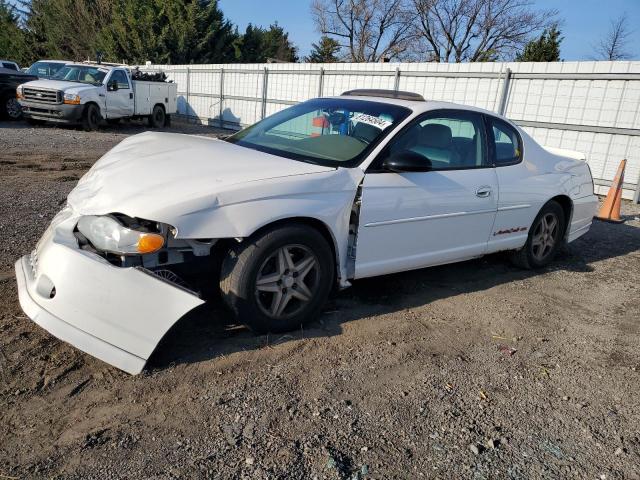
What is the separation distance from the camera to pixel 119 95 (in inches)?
617

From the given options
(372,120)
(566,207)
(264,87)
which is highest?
(264,87)

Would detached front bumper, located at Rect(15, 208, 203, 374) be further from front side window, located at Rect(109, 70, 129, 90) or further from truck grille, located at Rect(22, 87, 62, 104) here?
front side window, located at Rect(109, 70, 129, 90)

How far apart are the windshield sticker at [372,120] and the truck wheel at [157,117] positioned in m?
15.0

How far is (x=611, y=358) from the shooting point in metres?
3.79

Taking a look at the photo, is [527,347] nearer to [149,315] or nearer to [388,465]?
[388,465]

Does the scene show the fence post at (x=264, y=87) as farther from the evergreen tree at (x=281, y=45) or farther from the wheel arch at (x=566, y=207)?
the evergreen tree at (x=281, y=45)

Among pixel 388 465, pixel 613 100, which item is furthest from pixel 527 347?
pixel 613 100

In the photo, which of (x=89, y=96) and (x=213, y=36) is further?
(x=213, y=36)

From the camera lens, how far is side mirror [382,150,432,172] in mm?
3732

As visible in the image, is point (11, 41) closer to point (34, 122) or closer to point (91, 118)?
point (34, 122)

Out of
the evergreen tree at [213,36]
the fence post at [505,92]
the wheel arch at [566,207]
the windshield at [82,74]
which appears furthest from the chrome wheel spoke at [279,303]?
the evergreen tree at [213,36]

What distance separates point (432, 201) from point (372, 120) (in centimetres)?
79

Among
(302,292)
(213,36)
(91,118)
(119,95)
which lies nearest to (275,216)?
(302,292)

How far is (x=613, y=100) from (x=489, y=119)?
6842mm
